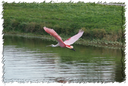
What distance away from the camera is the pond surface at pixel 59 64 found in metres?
14.1

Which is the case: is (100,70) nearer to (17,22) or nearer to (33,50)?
(33,50)

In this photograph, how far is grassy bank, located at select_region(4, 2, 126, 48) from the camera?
78.3 ft

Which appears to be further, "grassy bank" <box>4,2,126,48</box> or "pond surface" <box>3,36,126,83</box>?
"grassy bank" <box>4,2,126,48</box>

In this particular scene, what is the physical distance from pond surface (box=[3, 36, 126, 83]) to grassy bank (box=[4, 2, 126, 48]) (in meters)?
2.49

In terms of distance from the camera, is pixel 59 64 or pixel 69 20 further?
pixel 69 20

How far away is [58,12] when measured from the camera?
2962cm

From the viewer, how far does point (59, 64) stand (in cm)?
1664

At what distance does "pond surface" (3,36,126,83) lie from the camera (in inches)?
553

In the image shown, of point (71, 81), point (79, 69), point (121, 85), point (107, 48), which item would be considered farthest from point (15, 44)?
point (121, 85)

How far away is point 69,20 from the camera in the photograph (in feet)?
91.2

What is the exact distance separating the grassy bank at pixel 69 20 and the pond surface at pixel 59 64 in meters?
2.49

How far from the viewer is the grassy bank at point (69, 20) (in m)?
23.9

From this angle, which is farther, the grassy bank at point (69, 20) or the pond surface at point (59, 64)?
the grassy bank at point (69, 20)

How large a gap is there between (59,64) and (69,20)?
11621 millimetres
